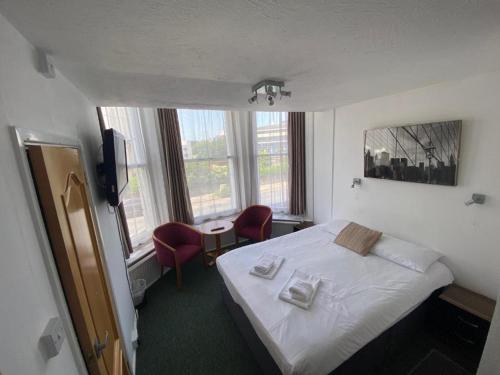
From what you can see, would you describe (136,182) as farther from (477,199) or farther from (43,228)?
(477,199)

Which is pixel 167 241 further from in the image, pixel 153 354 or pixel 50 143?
pixel 50 143

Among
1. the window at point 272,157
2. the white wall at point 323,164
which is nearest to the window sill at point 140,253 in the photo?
the window at point 272,157

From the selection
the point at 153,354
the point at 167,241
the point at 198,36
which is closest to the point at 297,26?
the point at 198,36

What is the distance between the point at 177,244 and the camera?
127 inches

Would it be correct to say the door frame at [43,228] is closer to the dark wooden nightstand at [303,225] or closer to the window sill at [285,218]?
Result: the window sill at [285,218]

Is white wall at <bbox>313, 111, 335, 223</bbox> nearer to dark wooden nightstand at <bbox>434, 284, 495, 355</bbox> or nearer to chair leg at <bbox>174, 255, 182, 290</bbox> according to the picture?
dark wooden nightstand at <bbox>434, 284, 495, 355</bbox>

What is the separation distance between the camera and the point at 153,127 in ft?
10.3

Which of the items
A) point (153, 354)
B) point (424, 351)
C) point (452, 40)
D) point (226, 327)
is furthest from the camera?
point (226, 327)

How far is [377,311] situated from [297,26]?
198cm

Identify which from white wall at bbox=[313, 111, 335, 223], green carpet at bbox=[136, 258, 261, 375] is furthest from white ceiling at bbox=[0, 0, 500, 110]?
green carpet at bbox=[136, 258, 261, 375]

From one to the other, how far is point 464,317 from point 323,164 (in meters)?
2.33

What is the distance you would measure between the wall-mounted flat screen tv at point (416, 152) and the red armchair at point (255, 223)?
1.79 metres

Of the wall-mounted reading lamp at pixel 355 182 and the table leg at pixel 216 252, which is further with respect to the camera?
the table leg at pixel 216 252

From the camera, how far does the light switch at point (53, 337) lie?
677mm
